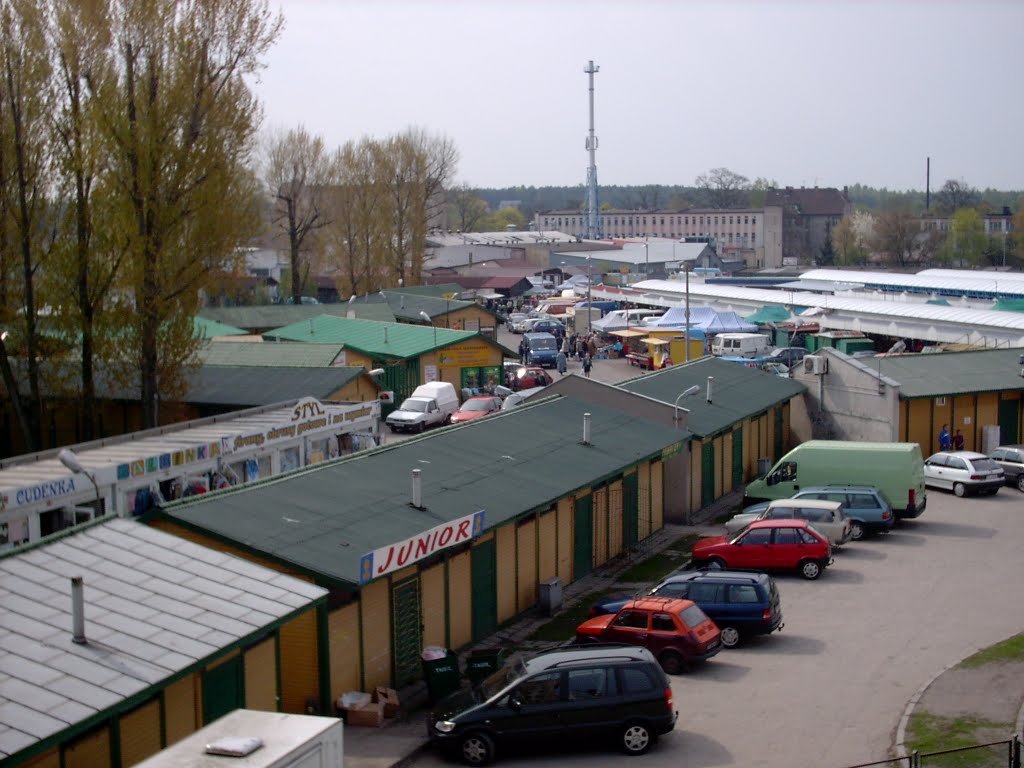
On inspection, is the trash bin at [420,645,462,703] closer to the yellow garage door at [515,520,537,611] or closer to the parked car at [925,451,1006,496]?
the yellow garage door at [515,520,537,611]

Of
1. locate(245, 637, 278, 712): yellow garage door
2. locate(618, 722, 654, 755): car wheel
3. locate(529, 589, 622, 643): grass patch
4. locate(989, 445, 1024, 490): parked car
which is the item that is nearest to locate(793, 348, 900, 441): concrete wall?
locate(989, 445, 1024, 490): parked car

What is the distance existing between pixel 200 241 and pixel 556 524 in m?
14.8

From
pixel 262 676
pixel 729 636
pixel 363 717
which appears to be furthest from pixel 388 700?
pixel 729 636

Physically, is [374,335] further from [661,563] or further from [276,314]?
[661,563]

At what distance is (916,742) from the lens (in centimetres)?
1493

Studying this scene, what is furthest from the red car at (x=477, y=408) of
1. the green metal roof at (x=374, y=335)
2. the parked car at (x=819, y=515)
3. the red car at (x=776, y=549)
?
the red car at (x=776, y=549)

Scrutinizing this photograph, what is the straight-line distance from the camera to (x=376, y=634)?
57.1 ft

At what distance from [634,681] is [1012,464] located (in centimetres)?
2191

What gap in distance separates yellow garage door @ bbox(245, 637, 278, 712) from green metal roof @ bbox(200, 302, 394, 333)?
144 feet

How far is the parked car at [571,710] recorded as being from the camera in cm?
1504

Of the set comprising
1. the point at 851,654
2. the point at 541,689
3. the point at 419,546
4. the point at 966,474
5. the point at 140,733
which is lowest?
the point at 851,654

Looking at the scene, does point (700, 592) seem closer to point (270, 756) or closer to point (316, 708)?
point (316, 708)

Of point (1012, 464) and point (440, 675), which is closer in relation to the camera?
point (440, 675)

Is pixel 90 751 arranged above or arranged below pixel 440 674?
above
